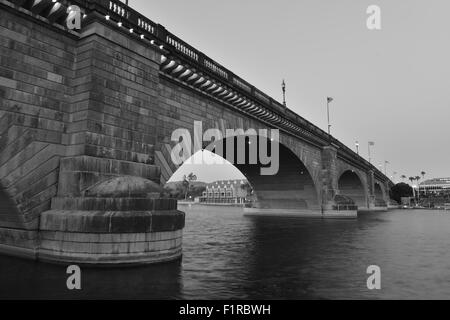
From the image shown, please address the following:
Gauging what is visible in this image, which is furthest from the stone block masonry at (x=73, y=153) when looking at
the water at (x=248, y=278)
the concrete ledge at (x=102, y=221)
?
the water at (x=248, y=278)

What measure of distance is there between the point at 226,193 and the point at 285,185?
10481 centimetres

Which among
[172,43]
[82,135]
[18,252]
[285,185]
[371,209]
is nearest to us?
[18,252]

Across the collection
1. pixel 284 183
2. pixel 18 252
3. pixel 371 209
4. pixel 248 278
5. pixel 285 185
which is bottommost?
pixel 371 209

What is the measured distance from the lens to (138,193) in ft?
38.2

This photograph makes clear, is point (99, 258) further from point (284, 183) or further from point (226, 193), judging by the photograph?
point (226, 193)

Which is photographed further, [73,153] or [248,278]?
[73,153]

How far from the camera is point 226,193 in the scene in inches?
5999

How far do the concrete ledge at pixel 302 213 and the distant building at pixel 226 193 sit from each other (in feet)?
280

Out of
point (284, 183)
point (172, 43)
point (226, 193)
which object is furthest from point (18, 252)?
point (226, 193)

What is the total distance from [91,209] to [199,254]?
230 inches

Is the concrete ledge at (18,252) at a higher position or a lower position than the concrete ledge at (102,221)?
lower

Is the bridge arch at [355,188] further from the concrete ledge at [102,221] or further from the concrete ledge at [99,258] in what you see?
the concrete ledge at [99,258]

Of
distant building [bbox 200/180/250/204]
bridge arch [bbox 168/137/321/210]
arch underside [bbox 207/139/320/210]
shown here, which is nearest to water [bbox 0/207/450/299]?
bridge arch [bbox 168/137/321/210]

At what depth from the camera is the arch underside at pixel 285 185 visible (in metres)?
41.8
